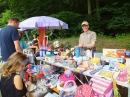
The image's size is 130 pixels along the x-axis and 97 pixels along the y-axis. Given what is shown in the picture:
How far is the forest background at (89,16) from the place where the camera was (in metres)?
9.08

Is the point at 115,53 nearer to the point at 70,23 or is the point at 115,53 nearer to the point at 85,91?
the point at 85,91

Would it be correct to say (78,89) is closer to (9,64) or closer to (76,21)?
(9,64)

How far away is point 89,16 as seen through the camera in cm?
1080

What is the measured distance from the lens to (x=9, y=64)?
1822mm

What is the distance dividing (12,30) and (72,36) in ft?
25.8

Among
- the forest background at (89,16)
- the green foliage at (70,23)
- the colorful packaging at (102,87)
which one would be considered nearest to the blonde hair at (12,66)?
the colorful packaging at (102,87)

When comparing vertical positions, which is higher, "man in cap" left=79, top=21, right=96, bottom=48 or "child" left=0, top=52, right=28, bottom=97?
"man in cap" left=79, top=21, right=96, bottom=48

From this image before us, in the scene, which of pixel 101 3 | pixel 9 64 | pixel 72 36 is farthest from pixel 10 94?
pixel 101 3

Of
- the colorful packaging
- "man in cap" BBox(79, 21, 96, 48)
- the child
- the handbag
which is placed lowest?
the handbag

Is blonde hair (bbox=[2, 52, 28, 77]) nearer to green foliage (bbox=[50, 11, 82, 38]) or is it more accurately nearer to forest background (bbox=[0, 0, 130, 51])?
forest background (bbox=[0, 0, 130, 51])

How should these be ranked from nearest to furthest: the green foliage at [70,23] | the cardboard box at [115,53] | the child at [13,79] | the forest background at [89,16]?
1. the child at [13,79]
2. the cardboard box at [115,53]
3. the forest background at [89,16]
4. the green foliage at [70,23]

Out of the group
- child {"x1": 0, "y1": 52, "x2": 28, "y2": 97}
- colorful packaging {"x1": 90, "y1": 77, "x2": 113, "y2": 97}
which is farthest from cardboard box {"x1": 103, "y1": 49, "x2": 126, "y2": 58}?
child {"x1": 0, "y1": 52, "x2": 28, "y2": 97}

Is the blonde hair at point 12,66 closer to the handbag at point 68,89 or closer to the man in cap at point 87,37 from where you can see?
the handbag at point 68,89

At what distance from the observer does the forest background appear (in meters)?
9.08
